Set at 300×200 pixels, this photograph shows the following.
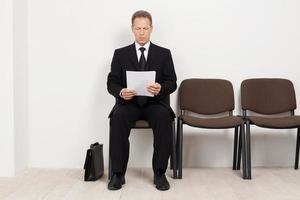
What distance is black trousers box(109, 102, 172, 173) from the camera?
2.76 meters

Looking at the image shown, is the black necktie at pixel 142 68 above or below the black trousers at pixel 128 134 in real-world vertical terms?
above

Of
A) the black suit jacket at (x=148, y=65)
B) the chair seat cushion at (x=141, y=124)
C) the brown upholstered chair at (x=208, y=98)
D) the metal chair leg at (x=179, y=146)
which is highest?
the black suit jacket at (x=148, y=65)

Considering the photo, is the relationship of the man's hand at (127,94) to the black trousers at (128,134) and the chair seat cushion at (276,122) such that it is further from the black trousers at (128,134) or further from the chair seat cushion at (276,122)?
the chair seat cushion at (276,122)

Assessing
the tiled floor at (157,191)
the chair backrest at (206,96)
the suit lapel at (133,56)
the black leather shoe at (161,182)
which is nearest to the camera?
the tiled floor at (157,191)

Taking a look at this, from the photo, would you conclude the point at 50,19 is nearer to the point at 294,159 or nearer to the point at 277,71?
the point at 277,71

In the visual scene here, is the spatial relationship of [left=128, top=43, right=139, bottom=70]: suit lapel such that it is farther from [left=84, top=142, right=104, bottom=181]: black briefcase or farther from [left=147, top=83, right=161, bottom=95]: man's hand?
[left=84, top=142, right=104, bottom=181]: black briefcase

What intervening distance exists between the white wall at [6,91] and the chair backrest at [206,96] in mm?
1385

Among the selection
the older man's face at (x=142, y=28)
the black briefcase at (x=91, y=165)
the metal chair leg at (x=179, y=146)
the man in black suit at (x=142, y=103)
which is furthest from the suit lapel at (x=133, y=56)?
the black briefcase at (x=91, y=165)

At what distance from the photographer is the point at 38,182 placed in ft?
9.43

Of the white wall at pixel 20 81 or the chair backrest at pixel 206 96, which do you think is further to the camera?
the chair backrest at pixel 206 96

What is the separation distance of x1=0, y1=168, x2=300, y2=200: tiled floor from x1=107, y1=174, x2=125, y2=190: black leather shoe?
38 mm

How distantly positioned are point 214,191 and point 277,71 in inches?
52.9

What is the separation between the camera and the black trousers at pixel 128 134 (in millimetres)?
2762

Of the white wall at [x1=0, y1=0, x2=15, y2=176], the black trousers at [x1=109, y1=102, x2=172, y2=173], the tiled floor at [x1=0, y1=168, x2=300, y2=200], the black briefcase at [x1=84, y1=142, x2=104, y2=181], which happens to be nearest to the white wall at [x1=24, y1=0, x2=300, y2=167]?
the tiled floor at [x1=0, y1=168, x2=300, y2=200]
